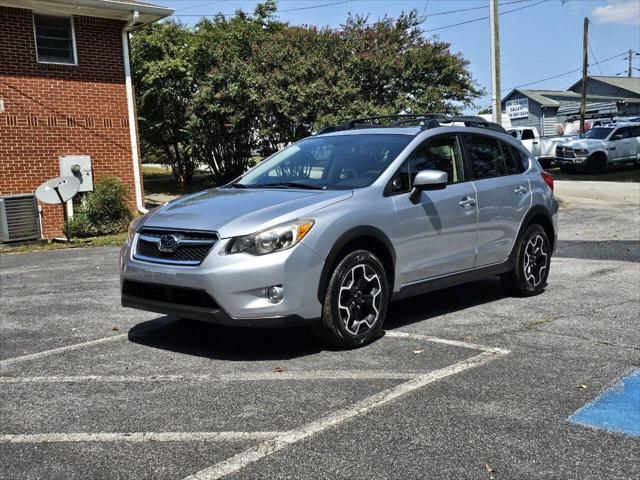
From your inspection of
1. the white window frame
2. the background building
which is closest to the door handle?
the white window frame

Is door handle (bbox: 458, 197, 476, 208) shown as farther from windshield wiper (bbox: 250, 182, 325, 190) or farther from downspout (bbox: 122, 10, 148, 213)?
downspout (bbox: 122, 10, 148, 213)

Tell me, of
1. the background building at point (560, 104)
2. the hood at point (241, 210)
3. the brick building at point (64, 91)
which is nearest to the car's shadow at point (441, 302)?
the hood at point (241, 210)

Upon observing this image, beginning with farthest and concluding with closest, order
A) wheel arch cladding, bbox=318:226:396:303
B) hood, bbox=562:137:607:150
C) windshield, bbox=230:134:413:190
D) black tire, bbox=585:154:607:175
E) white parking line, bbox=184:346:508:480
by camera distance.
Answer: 1. black tire, bbox=585:154:607:175
2. hood, bbox=562:137:607:150
3. windshield, bbox=230:134:413:190
4. wheel arch cladding, bbox=318:226:396:303
5. white parking line, bbox=184:346:508:480

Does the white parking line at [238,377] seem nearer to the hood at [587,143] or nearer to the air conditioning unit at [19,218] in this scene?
the air conditioning unit at [19,218]

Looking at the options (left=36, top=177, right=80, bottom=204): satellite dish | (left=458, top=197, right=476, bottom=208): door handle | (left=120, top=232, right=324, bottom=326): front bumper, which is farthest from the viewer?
(left=36, top=177, right=80, bottom=204): satellite dish

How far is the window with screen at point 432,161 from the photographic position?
5.78 meters

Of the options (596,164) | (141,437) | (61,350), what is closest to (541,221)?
(61,350)

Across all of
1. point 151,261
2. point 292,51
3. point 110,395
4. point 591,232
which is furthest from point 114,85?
point 110,395

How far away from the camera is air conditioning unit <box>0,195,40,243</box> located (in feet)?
44.4

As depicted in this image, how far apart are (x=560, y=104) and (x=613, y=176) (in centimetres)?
3093

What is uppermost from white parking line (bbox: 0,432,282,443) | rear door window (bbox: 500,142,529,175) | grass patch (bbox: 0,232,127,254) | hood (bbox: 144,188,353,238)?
rear door window (bbox: 500,142,529,175)

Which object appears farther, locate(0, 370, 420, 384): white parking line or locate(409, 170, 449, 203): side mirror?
locate(409, 170, 449, 203): side mirror

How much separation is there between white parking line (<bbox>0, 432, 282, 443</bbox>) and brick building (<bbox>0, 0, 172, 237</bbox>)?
38.2 feet

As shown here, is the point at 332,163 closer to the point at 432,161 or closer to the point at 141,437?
the point at 432,161
